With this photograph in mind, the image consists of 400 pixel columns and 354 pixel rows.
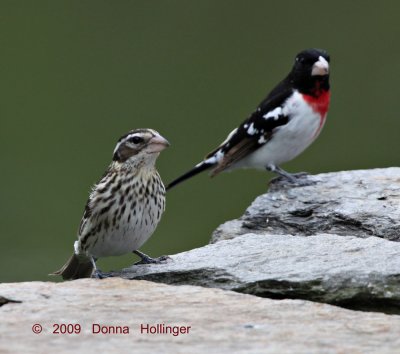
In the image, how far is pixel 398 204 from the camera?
225 inches

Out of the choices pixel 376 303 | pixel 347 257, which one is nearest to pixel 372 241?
pixel 347 257

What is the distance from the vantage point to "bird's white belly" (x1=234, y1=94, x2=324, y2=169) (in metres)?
7.87

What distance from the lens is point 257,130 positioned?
7961 millimetres

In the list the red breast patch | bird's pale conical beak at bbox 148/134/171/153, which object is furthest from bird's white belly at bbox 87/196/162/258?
the red breast patch

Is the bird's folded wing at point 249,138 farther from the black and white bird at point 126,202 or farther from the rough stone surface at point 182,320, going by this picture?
the rough stone surface at point 182,320

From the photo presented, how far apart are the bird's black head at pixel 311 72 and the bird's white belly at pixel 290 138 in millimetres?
136

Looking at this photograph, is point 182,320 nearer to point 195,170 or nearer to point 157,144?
point 157,144

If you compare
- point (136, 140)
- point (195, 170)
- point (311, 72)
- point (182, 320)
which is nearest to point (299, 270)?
point (182, 320)

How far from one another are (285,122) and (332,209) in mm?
2164

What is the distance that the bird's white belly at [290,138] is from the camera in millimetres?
7871

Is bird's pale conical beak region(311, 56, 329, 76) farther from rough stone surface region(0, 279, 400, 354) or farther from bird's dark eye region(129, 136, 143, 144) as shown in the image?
rough stone surface region(0, 279, 400, 354)

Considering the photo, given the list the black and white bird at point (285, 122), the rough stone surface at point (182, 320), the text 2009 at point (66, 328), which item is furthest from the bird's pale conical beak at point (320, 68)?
the text 2009 at point (66, 328)

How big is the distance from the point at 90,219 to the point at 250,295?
1.15 m

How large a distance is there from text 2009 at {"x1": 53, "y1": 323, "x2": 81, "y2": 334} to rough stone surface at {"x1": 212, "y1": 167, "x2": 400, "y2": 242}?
7.17ft
